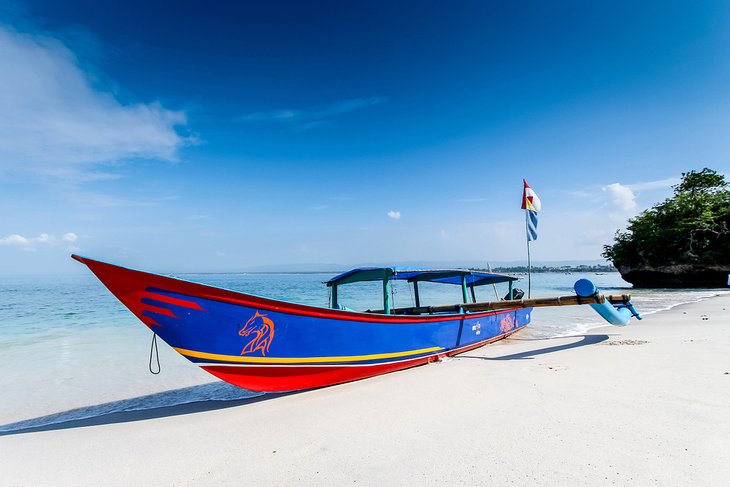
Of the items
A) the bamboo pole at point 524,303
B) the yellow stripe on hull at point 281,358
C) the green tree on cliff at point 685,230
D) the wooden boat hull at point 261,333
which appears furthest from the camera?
the green tree on cliff at point 685,230

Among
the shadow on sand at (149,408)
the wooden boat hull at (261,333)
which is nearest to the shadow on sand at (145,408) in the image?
the shadow on sand at (149,408)

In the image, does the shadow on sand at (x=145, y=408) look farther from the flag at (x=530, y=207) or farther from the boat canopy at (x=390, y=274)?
the flag at (x=530, y=207)

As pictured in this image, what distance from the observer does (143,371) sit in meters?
8.05

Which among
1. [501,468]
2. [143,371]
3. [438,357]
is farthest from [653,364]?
[143,371]

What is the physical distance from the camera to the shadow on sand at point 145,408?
199 inches

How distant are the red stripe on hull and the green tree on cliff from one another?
A: 41026mm

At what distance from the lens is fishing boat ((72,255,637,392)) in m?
4.35

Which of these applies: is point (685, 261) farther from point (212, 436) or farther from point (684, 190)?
point (212, 436)

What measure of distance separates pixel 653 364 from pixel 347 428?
16.8 ft

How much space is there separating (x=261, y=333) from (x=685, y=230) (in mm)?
43560

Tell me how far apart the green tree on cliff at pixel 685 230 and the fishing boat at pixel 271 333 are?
39.5 meters

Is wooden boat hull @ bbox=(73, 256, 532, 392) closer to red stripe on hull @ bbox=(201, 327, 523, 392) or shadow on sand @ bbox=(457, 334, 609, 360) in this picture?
red stripe on hull @ bbox=(201, 327, 523, 392)

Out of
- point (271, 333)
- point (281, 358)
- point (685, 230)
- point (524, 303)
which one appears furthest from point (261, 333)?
point (685, 230)

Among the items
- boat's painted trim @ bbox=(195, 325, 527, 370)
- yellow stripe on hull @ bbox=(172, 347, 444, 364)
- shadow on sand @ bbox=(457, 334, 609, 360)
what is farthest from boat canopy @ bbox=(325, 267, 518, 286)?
shadow on sand @ bbox=(457, 334, 609, 360)
